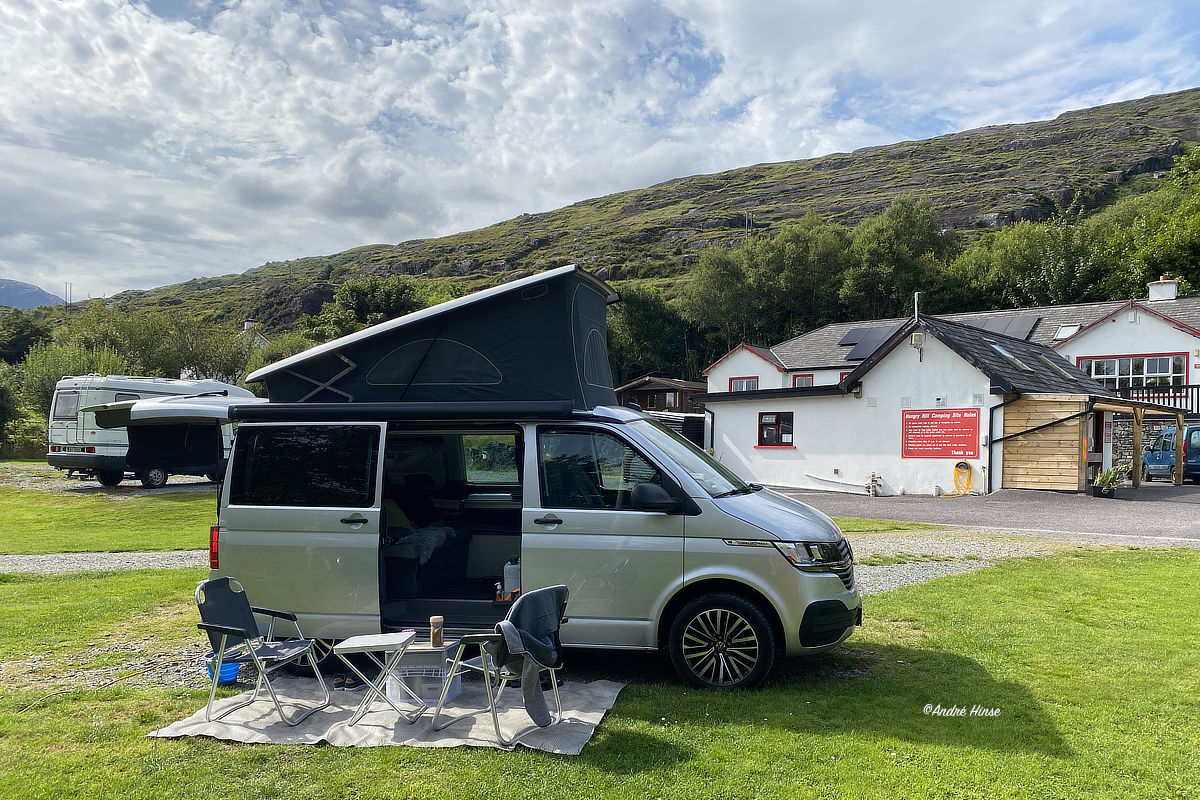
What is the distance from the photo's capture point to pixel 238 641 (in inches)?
232

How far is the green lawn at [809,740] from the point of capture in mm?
4207

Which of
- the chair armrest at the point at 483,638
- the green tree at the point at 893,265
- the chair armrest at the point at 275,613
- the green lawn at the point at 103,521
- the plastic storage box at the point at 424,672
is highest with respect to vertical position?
the green tree at the point at 893,265

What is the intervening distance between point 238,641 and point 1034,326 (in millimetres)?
37304

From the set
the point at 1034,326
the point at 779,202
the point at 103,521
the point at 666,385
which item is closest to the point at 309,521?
the point at 103,521

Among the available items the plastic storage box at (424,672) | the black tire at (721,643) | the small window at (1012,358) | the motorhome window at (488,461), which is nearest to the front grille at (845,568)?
the black tire at (721,643)

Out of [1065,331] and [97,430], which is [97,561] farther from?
[1065,331]

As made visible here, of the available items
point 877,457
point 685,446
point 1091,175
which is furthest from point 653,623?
point 1091,175

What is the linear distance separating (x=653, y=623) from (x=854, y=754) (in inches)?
64.8

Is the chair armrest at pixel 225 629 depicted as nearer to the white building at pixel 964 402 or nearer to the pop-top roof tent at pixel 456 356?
the pop-top roof tent at pixel 456 356

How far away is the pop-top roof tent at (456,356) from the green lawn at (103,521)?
1007cm

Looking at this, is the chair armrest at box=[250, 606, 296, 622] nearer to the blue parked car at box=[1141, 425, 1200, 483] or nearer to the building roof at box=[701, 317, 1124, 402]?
the building roof at box=[701, 317, 1124, 402]

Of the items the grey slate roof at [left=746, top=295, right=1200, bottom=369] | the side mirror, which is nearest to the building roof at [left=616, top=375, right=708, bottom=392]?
the grey slate roof at [left=746, top=295, right=1200, bottom=369]

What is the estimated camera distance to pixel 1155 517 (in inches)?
662

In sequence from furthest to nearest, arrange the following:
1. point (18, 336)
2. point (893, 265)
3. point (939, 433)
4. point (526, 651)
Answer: point (18, 336)
point (893, 265)
point (939, 433)
point (526, 651)
